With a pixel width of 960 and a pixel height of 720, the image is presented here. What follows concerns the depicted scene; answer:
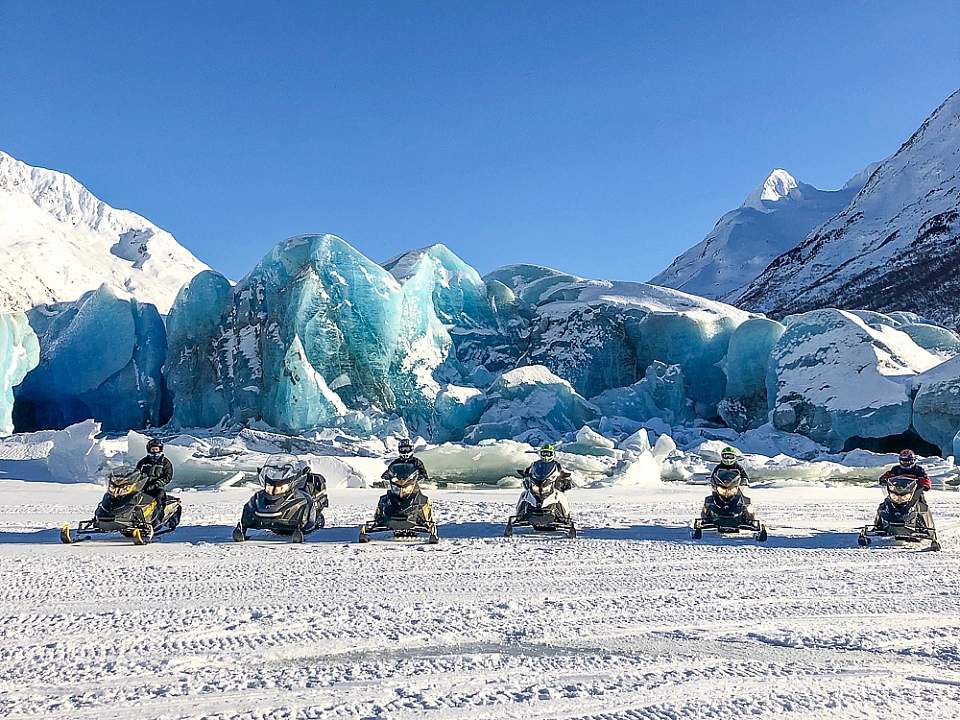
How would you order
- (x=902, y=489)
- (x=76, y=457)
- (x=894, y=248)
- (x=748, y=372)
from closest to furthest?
(x=902, y=489)
(x=76, y=457)
(x=748, y=372)
(x=894, y=248)

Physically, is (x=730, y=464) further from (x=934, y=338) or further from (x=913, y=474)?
(x=934, y=338)

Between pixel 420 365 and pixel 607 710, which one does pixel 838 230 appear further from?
pixel 607 710

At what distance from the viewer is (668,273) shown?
113812 millimetres

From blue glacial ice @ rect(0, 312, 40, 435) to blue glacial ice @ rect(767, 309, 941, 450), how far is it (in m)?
21.1

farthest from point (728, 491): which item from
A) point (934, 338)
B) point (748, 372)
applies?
point (934, 338)

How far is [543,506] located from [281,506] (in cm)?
213

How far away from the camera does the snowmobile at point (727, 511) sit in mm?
6672

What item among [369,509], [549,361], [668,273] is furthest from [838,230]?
[369,509]

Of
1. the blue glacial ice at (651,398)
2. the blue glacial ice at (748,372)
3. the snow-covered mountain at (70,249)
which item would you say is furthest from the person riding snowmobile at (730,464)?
the snow-covered mountain at (70,249)

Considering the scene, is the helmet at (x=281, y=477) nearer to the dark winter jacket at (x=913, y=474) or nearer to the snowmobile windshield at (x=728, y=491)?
the snowmobile windshield at (x=728, y=491)

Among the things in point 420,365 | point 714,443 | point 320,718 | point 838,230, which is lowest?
point 320,718

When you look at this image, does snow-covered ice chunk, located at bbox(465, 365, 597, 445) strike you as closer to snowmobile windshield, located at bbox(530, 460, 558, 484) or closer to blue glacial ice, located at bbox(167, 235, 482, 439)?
blue glacial ice, located at bbox(167, 235, 482, 439)

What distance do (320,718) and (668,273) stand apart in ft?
379

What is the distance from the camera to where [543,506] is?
6.62m
